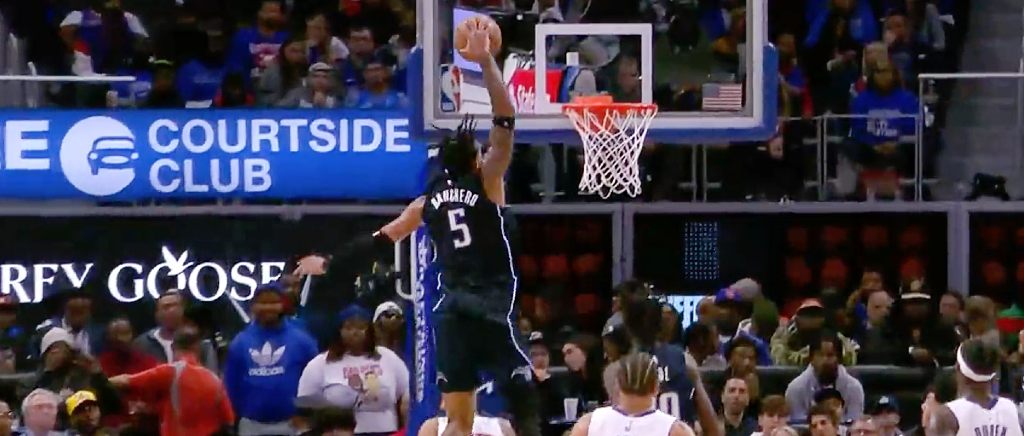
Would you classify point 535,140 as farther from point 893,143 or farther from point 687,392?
point 893,143

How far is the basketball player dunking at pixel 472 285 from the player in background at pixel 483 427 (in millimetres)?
66

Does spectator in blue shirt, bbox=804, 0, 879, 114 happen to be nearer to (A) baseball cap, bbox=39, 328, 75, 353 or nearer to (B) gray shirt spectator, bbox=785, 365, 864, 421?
(B) gray shirt spectator, bbox=785, 365, 864, 421

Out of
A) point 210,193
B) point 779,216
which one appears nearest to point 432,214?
point 210,193

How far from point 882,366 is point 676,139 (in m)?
2.90

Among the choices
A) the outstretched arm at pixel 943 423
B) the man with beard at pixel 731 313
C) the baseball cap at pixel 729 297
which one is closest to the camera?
the outstretched arm at pixel 943 423

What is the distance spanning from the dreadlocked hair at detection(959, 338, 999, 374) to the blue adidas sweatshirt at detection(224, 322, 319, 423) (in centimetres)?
511

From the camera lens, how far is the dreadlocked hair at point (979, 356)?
857 centimetres

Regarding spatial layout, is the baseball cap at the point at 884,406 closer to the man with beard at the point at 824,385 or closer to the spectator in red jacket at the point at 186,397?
the man with beard at the point at 824,385

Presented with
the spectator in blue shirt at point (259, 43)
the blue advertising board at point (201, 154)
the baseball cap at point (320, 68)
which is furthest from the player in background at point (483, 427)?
the spectator in blue shirt at point (259, 43)

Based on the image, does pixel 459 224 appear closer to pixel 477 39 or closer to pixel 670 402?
pixel 477 39

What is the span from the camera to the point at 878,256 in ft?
52.2

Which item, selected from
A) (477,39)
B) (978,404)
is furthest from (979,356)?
(477,39)

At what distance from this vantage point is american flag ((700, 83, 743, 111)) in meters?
11.4

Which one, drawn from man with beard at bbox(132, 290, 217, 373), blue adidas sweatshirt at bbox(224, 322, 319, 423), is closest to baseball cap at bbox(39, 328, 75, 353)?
man with beard at bbox(132, 290, 217, 373)
